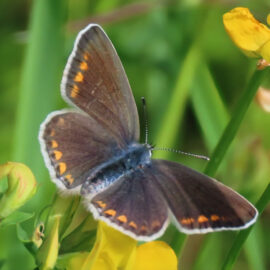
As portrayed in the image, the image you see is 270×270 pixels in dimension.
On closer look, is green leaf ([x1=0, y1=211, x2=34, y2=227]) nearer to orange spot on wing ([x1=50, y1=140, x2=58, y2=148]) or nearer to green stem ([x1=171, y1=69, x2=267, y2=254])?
orange spot on wing ([x1=50, y1=140, x2=58, y2=148])

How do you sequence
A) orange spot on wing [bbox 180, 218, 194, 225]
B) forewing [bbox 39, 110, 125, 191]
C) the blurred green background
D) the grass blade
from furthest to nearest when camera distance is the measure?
1. the grass blade
2. the blurred green background
3. forewing [bbox 39, 110, 125, 191]
4. orange spot on wing [bbox 180, 218, 194, 225]

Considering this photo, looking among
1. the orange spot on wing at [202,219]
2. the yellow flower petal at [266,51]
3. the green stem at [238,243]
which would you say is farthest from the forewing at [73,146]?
the yellow flower petal at [266,51]

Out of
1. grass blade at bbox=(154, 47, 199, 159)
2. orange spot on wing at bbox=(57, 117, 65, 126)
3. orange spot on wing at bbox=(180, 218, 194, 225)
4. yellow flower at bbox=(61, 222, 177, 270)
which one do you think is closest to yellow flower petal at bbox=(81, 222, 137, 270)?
yellow flower at bbox=(61, 222, 177, 270)

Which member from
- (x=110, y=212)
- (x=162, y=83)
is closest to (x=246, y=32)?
(x=110, y=212)

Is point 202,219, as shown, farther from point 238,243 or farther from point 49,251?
point 49,251

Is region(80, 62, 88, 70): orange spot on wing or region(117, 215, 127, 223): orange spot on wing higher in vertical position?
region(80, 62, 88, 70): orange spot on wing

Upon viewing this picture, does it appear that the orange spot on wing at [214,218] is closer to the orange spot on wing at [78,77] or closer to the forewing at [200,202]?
the forewing at [200,202]

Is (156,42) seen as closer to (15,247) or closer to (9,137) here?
(9,137)
